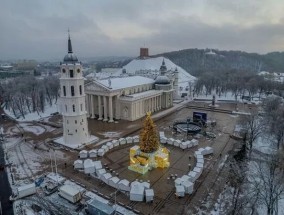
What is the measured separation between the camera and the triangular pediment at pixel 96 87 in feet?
170

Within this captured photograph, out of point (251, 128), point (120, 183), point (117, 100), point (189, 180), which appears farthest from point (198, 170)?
point (117, 100)

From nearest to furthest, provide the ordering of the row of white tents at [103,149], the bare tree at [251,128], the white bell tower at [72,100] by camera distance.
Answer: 1. the row of white tents at [103,149]
2. the bare tree at [251,128]
3. the white bell tower at [72,100]

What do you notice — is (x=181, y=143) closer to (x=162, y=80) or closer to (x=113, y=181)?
(x=113, y=181)

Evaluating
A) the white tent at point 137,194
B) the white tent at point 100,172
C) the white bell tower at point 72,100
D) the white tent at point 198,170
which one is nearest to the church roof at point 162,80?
the white bell tower at point 72,100

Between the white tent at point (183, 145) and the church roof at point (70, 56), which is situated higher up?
the church roof at point (70, 56)

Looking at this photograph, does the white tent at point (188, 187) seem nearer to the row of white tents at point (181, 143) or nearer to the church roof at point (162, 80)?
the row of white tents at point (181, 143)

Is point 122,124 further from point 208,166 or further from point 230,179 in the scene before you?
point 230,179

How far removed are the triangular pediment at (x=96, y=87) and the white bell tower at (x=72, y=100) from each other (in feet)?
52.1

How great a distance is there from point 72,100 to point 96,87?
59.9ft

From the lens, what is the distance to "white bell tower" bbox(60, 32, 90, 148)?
3447 cm

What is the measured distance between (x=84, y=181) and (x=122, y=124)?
81.1ft

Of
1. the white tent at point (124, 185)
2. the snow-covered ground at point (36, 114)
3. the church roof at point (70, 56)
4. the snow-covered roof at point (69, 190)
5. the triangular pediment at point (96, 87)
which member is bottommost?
the snow-covered ground at point (36, 114)

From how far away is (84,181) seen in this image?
25828 mm

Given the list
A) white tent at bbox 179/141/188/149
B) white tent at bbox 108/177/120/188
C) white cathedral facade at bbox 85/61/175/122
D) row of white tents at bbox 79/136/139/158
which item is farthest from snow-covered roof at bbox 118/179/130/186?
white cathedral facade at bbox 85/61/175/122
